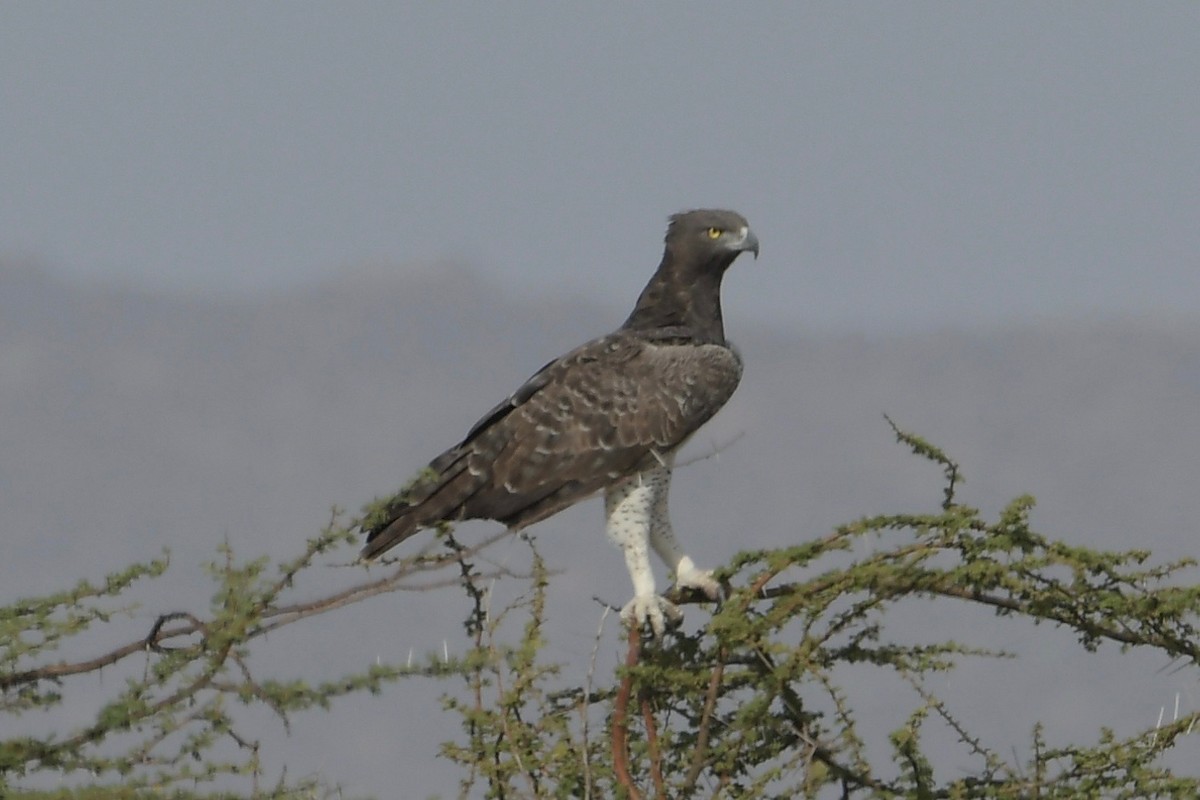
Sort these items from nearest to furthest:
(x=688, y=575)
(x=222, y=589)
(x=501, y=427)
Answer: (x=222, y=589) < (x=688, y=575) < (x=501, y=427)

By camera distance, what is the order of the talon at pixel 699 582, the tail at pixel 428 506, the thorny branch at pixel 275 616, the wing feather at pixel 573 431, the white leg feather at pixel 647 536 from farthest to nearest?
the wing feather at pixel 573 431
the tail at pixel 428 506
the white leg feather at pixel 647 536
the talon at pixel 699 582
the thorny branch at pixel 275 616

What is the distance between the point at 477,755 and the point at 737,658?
3.17ft

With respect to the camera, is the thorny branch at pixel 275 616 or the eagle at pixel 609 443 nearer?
the thorny branch at pixel 275 616

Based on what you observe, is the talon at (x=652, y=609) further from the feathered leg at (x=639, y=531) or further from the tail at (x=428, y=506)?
the tail at (x=428, y=506)

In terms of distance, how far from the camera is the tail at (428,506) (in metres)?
8.75

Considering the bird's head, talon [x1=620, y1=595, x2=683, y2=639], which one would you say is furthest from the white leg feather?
the bird's head

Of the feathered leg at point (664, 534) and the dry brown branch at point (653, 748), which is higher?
the feathered leg at point (664, 534)

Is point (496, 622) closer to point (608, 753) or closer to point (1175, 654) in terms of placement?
→ point (608, 753)

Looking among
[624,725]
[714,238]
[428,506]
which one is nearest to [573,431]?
[428,506]

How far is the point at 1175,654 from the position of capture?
20.3 ft

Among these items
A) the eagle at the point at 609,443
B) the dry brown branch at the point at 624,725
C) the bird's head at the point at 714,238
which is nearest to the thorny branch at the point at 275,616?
the dry brown branch at the point at 624,725

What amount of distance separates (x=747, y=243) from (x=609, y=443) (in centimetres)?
155

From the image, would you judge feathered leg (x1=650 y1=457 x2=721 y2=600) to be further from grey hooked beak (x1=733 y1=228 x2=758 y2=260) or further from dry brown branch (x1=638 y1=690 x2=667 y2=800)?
dry brown branch (x1=638 y1=690 x2=667 y2=800)

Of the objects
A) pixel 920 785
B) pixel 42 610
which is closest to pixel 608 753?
pixel 920 785
